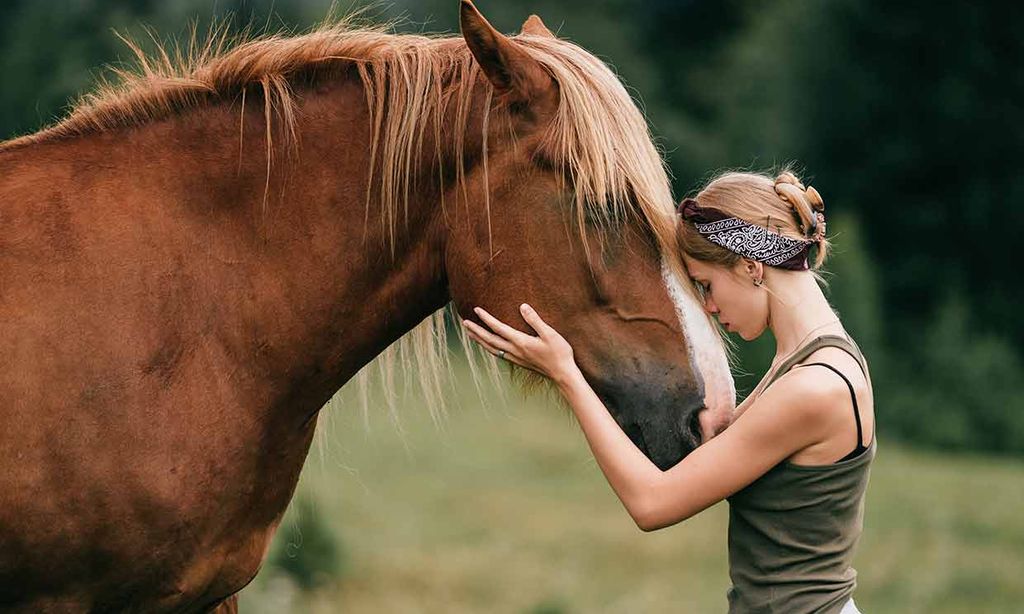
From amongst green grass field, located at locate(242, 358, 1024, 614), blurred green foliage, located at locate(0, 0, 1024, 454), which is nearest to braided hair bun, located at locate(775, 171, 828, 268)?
green grass field, located at locate(242, 358, 1024, 614)

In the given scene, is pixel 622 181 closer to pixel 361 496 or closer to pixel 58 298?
pixel 58 298

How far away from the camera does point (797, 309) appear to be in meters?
2.99

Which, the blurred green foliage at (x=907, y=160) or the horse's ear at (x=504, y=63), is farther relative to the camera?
the blurred green foliage at (x=907, y=160)

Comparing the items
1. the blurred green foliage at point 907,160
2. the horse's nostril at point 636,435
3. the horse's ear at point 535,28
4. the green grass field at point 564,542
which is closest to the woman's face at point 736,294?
the horse's nostril at point 636,435

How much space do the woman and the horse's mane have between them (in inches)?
7.1

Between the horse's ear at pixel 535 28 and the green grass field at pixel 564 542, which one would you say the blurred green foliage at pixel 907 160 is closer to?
the green grass field at pixel 564 542

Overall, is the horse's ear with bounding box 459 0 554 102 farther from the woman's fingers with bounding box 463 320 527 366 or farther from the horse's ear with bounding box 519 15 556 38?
the woman's fingers with bounding box 463 320 527 366

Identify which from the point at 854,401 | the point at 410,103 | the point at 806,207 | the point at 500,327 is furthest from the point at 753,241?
the point at 410,103

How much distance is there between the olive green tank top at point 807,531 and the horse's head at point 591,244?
0.23 metres

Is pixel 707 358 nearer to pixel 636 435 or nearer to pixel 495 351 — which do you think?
pixel 636 435

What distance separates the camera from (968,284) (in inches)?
846

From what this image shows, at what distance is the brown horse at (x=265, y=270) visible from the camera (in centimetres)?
278

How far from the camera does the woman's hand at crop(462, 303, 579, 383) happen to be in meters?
2.89

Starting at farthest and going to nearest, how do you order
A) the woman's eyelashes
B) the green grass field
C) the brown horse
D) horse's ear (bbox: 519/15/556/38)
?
the green grass field < horse's ear (bbox: 519/15/556/38) < the woman's eyelashes < the brown horse
